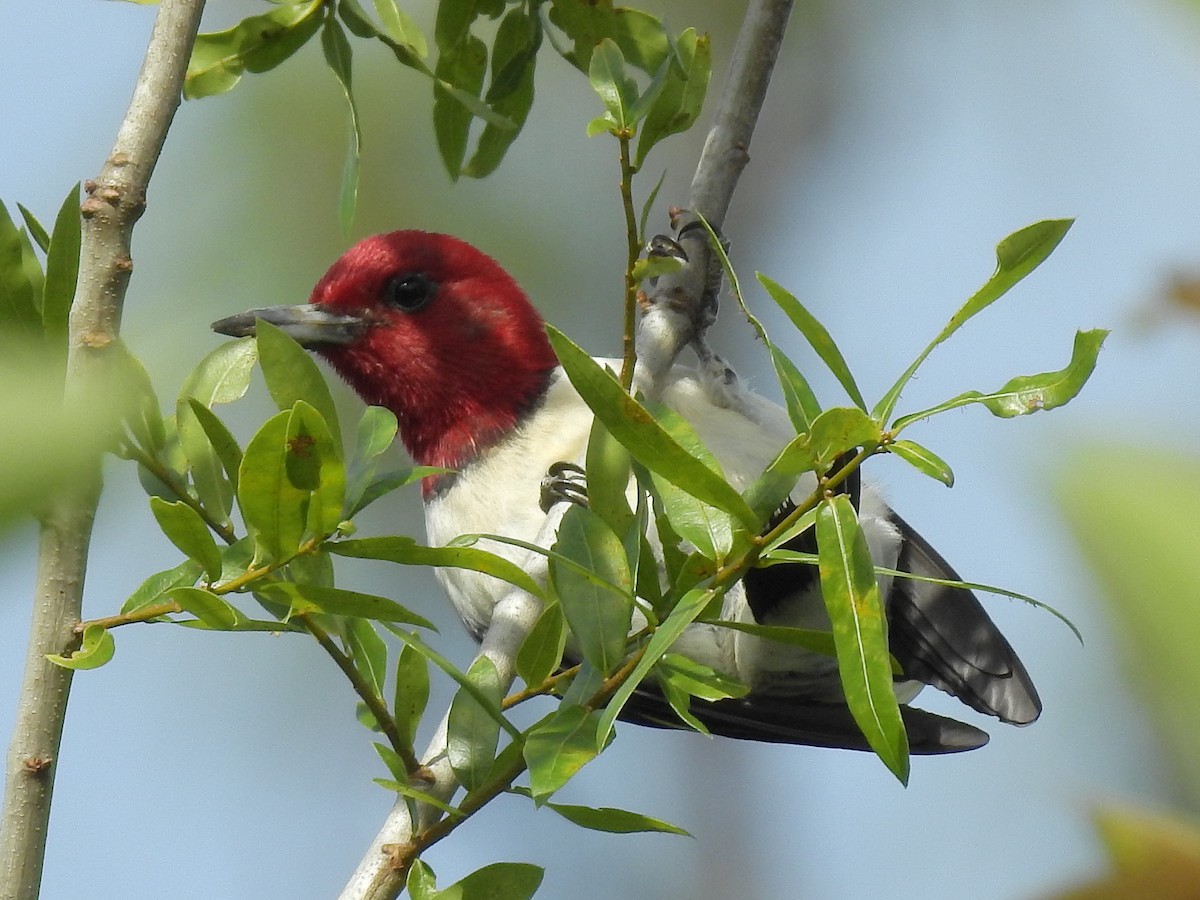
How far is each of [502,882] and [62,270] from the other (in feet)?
2.76

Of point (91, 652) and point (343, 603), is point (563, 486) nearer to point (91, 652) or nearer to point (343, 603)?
point (343, 603)

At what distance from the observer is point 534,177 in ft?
21.6

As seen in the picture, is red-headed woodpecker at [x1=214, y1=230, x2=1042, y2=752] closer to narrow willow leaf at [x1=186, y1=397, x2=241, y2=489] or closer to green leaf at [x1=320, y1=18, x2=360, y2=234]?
green leaf at [x1=320, y1=18, x2=360, y2=234]

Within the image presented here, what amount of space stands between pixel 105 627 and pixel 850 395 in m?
0.80

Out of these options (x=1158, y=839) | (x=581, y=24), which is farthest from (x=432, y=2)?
(x=1158, y=839)

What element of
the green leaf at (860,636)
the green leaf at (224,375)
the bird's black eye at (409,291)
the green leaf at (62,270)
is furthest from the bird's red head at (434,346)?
the green leaf at (860,636)

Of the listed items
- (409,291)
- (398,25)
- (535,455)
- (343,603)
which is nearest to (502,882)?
(343,603)

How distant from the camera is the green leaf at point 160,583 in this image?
1.58m

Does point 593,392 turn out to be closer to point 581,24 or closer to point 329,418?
point 329,418

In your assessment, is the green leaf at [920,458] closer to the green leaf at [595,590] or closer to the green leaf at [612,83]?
the green leaf at [595,590]

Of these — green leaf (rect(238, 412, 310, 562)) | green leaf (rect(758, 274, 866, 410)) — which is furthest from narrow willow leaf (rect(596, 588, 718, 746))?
green leaf (rect(238, 412, 310, 562))

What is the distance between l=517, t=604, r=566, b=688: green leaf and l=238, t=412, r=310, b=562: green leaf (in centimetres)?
36

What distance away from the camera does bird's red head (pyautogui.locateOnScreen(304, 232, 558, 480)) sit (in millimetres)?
3818

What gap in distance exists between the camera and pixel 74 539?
52.7 inches
